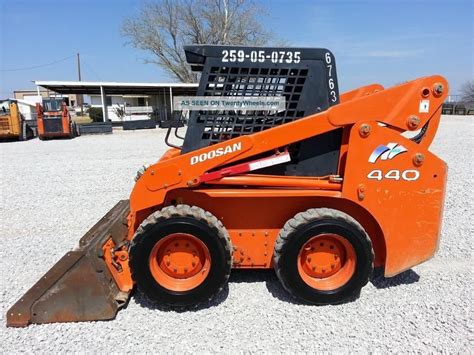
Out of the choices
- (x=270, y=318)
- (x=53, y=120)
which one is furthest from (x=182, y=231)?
(x=53, y=120)

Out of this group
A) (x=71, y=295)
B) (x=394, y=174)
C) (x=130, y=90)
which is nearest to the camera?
(x=71, y=295)

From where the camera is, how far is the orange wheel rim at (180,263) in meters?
3.09

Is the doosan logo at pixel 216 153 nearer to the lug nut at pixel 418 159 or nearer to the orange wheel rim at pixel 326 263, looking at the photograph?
the orange wheel rim at pixel 326 263

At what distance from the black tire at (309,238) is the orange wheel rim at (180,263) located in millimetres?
658

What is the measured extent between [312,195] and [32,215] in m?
4.93

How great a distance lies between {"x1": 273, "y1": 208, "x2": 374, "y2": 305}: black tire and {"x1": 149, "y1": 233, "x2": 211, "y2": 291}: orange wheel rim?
658 millimetres

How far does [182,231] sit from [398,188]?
1881 mm

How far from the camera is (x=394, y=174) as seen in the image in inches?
120

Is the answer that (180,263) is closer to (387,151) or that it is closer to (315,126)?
(315,126)

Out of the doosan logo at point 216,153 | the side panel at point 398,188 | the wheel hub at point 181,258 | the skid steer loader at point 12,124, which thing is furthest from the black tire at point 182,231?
the skid steer loader at point 12,124

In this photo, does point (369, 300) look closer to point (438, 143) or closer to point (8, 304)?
point (8, 304)

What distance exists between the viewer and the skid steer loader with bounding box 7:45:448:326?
2.97 metres

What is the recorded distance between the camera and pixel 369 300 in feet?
10.5

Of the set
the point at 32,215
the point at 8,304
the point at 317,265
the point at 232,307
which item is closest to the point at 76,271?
the point at 8,304
